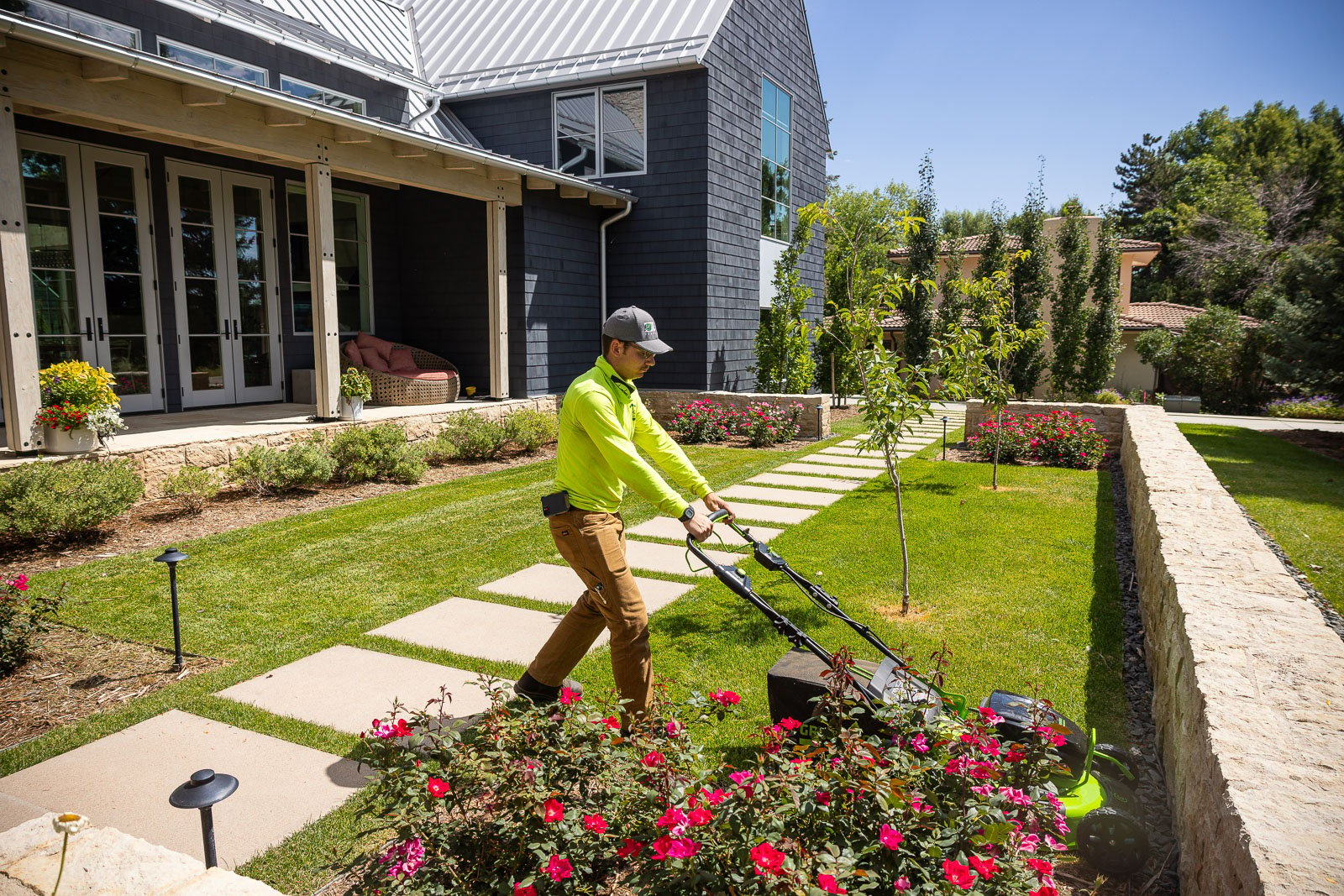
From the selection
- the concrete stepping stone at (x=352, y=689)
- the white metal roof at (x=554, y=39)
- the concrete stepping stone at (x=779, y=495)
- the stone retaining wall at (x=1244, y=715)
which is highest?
the white metal roof at (x=554, y=39)

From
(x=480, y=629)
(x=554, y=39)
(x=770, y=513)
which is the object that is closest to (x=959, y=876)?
(x=480, y=629)

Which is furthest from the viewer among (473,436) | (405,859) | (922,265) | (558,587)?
(922,265)

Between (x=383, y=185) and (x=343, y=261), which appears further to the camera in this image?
(x=383, y=185)

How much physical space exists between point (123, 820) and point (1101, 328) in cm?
2150

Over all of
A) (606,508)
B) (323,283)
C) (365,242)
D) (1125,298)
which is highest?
(1125,298)

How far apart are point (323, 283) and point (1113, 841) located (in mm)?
8821

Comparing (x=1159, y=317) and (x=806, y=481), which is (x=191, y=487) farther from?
(x=1159, y=317)

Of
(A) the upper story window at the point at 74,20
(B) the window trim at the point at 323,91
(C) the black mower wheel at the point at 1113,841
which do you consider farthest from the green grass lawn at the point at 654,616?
(B) the window trim at the point at 323,91

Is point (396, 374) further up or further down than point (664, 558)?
further up

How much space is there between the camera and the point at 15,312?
20.8 ft

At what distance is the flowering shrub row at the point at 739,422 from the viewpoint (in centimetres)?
1218

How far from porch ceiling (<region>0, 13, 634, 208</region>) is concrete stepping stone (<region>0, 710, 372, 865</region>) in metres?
5.60

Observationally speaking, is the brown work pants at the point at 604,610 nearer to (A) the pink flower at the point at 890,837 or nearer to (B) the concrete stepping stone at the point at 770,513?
(A) the pink flower at the point at 890,837

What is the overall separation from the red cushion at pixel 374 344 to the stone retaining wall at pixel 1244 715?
1030cm
